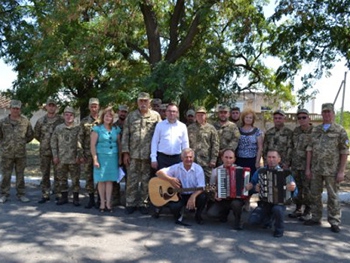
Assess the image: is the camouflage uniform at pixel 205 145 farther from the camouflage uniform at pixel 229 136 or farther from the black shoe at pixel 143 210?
the black shoe at pixel 143 210

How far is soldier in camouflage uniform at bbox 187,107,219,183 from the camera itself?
665 cm

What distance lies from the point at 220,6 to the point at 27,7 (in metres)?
6.52

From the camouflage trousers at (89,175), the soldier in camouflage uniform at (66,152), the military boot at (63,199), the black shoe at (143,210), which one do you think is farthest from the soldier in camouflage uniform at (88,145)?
the black shoe at (143,210)

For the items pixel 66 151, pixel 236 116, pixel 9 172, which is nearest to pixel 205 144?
pixel 236 116

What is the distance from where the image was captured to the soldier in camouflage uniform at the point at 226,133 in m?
6.62

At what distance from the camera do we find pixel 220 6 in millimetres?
10391

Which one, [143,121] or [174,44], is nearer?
[143,121]

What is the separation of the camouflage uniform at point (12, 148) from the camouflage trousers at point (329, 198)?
529 centimetres

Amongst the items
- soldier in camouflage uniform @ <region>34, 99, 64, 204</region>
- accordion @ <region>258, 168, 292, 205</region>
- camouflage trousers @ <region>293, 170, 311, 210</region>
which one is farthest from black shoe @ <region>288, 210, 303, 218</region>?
soldier in camouflage uniform @ <region>34, 99, 64, 204</region>

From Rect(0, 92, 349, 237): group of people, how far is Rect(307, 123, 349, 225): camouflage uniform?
0.01 meters

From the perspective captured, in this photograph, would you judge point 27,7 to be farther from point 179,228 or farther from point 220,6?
point 179,228

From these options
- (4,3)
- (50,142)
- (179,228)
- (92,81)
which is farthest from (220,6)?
(4,3)

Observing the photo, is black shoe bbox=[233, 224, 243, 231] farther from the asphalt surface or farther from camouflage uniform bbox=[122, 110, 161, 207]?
camouflage uniform bbox=[122, 110, 161, 207]

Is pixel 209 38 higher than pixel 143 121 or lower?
higher
